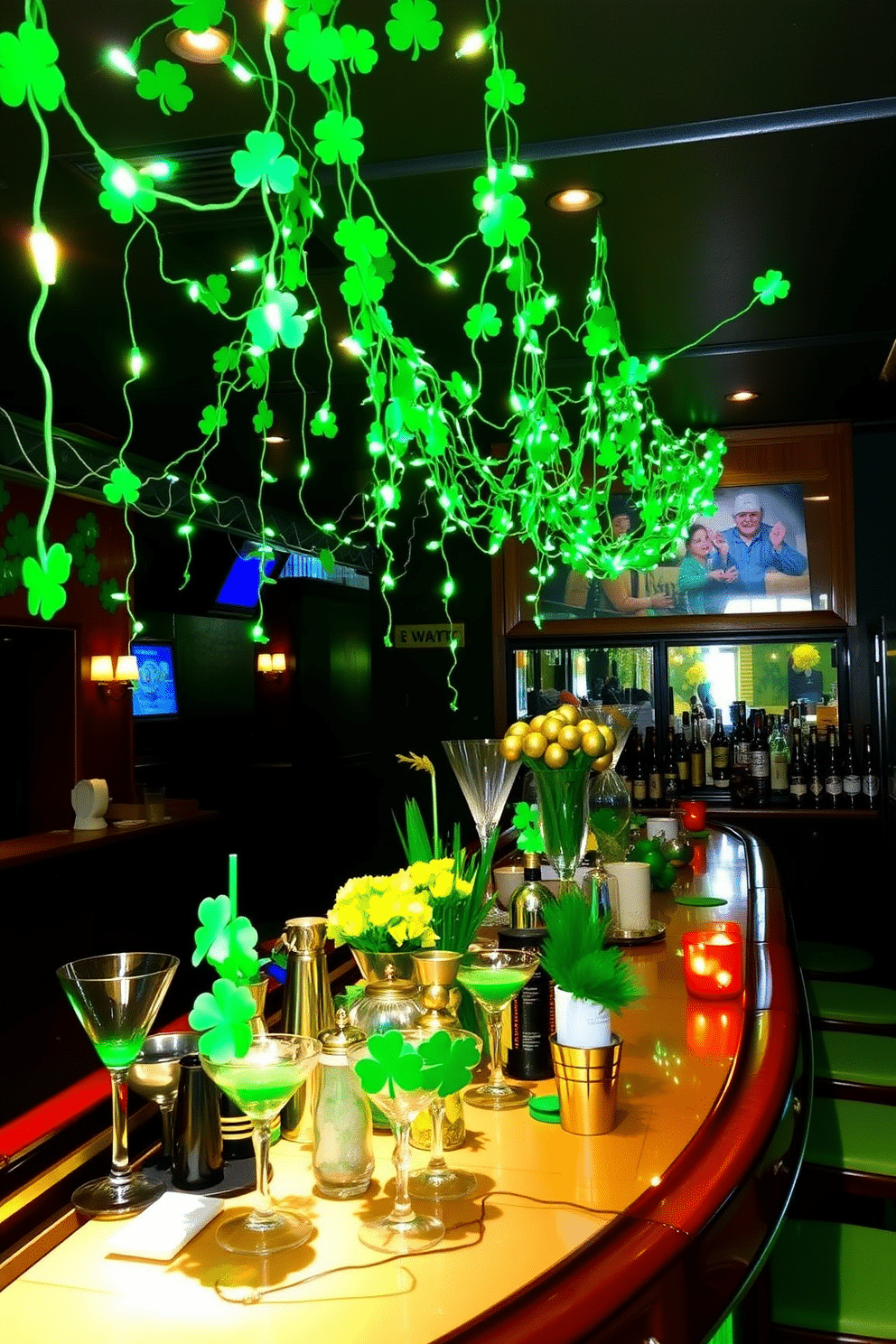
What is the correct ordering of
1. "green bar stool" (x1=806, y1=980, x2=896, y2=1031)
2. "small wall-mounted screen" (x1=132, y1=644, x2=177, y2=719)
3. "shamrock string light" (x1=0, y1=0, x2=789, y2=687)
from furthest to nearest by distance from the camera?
1. "small wall-mounted screen" (x1=132, y1=644, x2=177, y2=719)
2. "green bar stool" (x1=806, y1=980, x2=896, y2=1031)
3. "shamrock string light" (x1=0, y1=0, x2=789, y2=687)

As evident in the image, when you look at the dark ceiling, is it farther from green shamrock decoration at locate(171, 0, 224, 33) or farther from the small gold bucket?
the small gold bucket

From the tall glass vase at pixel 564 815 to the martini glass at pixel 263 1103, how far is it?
121cm

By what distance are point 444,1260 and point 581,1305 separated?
0.19 meters

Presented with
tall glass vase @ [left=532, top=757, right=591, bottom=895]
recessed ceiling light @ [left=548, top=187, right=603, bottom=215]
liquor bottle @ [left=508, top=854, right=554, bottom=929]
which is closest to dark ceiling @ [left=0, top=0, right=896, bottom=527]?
recessed ceiling light @ [left=548, top=187, right=603, bottom=215]

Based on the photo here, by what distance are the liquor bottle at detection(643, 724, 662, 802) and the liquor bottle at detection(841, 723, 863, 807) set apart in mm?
898

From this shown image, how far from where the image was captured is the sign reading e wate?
646cm

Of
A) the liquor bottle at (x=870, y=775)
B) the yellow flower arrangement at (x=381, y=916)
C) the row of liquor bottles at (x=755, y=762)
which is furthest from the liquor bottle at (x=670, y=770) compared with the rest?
the yellow flower arrangement at (x=381, y=916)

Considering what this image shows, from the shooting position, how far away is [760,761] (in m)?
5.85

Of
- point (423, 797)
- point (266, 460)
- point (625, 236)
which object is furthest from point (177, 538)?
point (625, 236)

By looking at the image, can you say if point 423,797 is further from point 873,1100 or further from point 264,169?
point 264,169

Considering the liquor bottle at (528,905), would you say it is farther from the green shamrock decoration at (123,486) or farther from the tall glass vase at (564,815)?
the green shamrock decoration at (123,486)

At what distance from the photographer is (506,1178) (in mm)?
1387

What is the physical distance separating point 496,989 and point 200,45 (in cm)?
213

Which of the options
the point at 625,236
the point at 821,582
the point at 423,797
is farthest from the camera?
the point at 423,797
